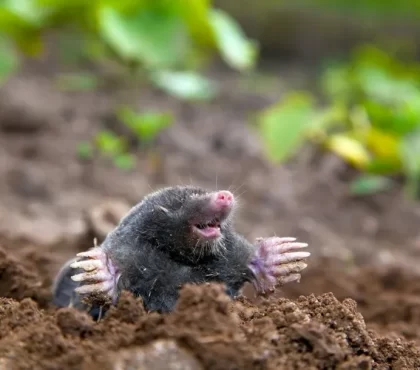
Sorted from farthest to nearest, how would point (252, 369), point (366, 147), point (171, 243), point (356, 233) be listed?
point (366, 147) < point (356, 233) < point (171, 243) < point (252, 369)

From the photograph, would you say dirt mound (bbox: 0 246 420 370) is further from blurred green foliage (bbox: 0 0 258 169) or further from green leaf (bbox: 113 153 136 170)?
blurred green foliage (bbox: 0 0 258 169)

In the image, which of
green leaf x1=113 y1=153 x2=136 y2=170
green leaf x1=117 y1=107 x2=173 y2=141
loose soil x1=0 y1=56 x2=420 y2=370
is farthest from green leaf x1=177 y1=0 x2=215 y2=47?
green leaf x1=113 y1=153 x2=136 y2=170

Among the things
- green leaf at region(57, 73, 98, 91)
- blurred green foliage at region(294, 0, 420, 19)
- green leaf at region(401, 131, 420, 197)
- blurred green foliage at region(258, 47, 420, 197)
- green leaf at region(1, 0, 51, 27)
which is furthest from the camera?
blurred green foliage at region(294, 0, 420, 19)

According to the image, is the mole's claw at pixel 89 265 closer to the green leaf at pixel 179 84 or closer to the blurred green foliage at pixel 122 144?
the blurred green foliage at pixel 122 144

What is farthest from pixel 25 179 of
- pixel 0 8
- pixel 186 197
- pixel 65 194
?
pixel 186 197

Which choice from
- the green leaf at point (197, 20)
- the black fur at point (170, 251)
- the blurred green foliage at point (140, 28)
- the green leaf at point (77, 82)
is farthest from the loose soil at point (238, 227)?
the green leaf at point (197, 20)

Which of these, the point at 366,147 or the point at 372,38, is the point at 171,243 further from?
the point at 372,38
